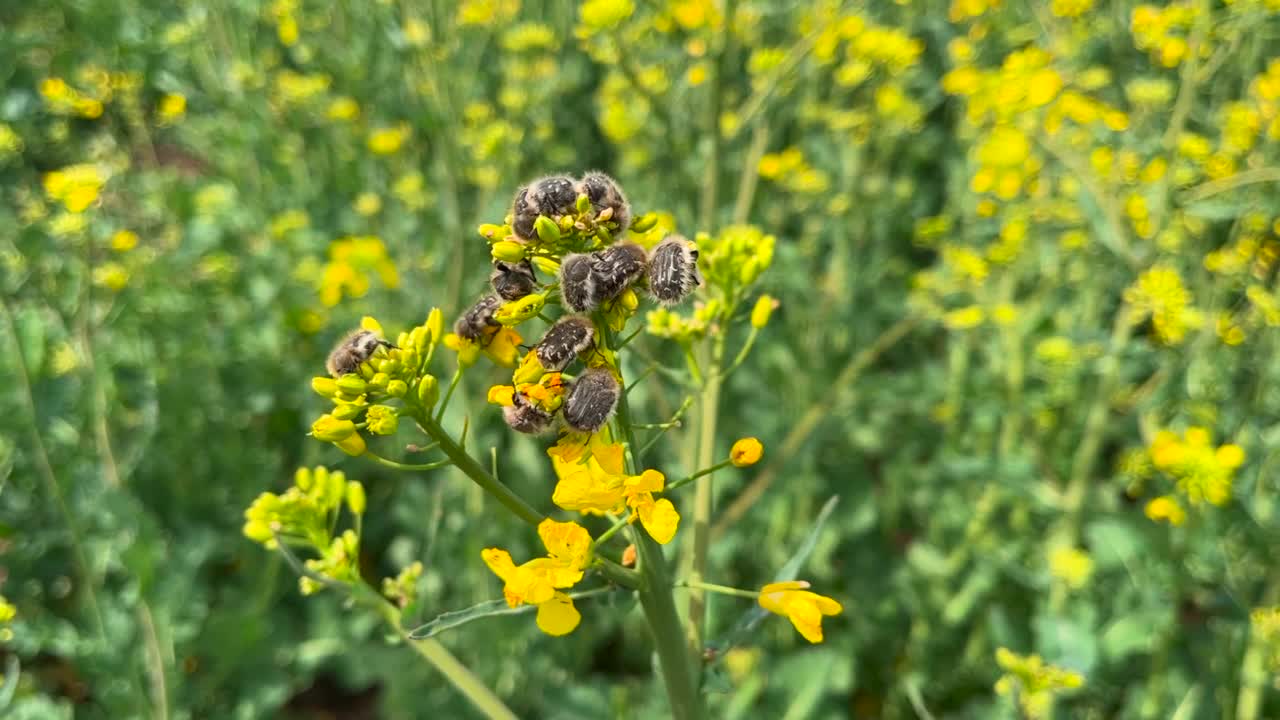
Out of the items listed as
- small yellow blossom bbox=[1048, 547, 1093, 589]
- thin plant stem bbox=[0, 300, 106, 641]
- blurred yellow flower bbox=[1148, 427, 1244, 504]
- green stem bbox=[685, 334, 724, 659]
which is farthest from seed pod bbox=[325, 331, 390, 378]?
small yellow blossom bbox=[1048, 547, 1093, 589]

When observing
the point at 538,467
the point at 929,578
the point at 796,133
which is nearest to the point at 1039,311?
the point at 929,578

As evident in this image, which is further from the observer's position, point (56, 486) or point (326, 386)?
point (56, 486)

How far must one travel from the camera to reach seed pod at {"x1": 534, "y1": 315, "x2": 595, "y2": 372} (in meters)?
1.11

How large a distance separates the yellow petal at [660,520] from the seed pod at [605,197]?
0.37 metres

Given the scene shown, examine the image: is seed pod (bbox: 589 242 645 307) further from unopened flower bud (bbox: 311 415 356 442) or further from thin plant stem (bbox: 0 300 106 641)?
thin plant stem (bbox: 0 300 106 641)

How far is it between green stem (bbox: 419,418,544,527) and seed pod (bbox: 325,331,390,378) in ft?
0.40

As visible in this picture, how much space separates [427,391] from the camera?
115cm

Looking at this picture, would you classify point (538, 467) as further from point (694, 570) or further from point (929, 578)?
point (694, 570)

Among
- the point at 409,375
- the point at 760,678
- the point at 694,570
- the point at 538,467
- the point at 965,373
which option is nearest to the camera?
the point at 409,375

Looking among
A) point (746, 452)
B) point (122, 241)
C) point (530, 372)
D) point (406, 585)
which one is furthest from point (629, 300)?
point (122, 241)

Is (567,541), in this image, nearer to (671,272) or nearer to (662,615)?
(662,615)

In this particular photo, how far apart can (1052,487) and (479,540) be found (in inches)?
76.8

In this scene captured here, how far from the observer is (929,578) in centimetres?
340

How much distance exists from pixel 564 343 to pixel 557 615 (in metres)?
0.36
